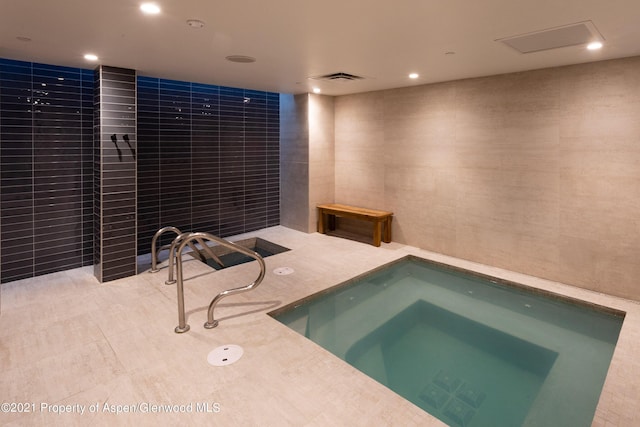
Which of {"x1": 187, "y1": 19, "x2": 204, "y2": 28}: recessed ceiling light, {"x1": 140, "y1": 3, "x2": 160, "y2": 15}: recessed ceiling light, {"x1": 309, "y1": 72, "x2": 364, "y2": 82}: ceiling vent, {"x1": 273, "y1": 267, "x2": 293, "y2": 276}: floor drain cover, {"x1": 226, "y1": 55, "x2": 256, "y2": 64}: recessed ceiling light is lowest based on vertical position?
{"x1": 273, "y1": 267, "x2": 293, "y2": 276}: floor drain cover

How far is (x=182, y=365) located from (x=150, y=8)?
2.50 meters

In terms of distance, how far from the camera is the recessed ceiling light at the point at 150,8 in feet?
7.90

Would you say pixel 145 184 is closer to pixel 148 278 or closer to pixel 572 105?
pixel 148 278

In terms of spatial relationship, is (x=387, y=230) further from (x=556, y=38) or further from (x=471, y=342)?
(x=556, y=38)

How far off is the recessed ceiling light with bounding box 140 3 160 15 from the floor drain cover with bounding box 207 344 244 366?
2.50 metres

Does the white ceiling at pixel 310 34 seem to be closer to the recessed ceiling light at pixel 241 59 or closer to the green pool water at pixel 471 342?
the recessed ceiling light at pixel 241 59

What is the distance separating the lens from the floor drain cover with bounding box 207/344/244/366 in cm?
276

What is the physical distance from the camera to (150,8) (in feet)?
8.08

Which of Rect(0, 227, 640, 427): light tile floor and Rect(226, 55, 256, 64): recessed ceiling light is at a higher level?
Rect(226, 55, 256, 64): recessed ceiling light

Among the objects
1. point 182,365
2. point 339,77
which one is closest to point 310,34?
point 339,77

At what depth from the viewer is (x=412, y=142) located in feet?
18.5

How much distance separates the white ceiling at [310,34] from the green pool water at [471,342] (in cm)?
253

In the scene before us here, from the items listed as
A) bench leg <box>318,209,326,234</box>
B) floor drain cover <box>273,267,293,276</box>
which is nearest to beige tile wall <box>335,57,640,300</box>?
bench leg <box>318,209,326,234</box>

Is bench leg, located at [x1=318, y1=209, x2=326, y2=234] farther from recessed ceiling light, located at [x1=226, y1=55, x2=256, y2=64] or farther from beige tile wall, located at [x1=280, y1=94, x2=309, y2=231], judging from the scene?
recessed ceiling light, located at [x1=226, y1=55, x2=256, y2=64]
